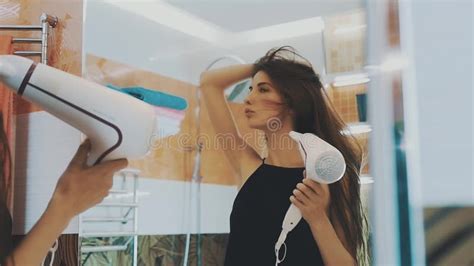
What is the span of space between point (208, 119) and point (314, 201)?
47cm

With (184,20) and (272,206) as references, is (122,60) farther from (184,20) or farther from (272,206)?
(272,206)

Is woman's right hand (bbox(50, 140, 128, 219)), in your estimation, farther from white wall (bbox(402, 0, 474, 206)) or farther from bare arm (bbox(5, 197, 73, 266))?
white wall (bbox(402, 0, 474, 206))

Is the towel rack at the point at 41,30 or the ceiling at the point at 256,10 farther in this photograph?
the towel rack at the point at 41,30

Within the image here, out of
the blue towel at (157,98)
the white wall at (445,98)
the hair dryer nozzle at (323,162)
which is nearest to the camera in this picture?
the hair dryer nozzle at (323,162)

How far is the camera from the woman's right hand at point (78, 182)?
74.1 inches

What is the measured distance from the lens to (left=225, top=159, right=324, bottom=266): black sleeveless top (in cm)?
169

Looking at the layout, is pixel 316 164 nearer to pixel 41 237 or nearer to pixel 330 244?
pixel 330 244

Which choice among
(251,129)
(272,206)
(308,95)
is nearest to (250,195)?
(272,206)

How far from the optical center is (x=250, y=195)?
179 centimetres

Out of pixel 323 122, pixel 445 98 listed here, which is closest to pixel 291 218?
pixel 323 122

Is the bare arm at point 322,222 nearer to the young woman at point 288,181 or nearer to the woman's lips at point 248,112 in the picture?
A: the young woman at point 288,181

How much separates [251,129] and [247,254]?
1.28ft

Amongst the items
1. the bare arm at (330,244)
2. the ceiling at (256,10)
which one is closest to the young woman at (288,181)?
the bare arm at (330,244)

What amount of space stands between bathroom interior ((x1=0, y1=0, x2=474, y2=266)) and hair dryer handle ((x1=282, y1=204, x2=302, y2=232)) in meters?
0.20
